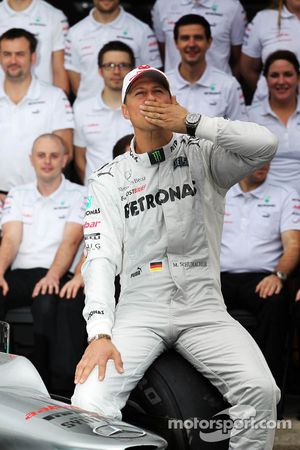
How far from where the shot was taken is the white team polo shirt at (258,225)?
665 centimetres

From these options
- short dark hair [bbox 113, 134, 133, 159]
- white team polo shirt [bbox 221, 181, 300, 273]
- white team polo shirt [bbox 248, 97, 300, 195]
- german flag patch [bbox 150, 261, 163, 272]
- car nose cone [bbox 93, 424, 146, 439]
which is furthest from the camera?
white team polo shirt [bbox 248, 97, 300, 195]

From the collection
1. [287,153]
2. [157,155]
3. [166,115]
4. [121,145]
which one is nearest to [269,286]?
[287,153]

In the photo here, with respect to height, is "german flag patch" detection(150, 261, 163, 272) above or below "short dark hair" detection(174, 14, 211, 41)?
below

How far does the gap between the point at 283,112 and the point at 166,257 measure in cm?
313

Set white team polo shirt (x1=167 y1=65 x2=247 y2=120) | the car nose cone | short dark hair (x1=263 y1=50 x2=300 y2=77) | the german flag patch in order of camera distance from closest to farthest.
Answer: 1. the car nose cone
2. the german flag patch
3. short dark hair (x1=263 y1=50 x2=300 y2=77)
4. white team polo shirt (x1=167 y1=65 x2=247 y2=120)

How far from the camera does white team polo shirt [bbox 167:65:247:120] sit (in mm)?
7587

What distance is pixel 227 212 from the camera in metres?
6.94

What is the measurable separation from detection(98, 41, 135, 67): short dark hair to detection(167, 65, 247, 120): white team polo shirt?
0.36 metres

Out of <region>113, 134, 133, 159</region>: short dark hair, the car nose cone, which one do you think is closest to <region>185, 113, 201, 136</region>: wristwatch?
the car nose cone

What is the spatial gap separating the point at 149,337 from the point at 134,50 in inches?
161

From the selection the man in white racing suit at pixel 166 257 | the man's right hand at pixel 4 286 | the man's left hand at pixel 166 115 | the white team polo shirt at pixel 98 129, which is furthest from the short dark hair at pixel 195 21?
the man's left hand at pixel 166 115

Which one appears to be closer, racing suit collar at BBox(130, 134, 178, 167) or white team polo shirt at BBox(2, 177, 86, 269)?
racing suit collar at BBox(130, 134, 178, 167)

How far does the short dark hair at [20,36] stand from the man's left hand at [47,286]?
2181mm

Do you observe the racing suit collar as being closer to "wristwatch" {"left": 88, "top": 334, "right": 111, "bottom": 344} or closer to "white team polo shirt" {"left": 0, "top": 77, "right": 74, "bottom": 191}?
"wristwatch" {"left": 88, "top": 334, "right": 111, "bottom": 344}
